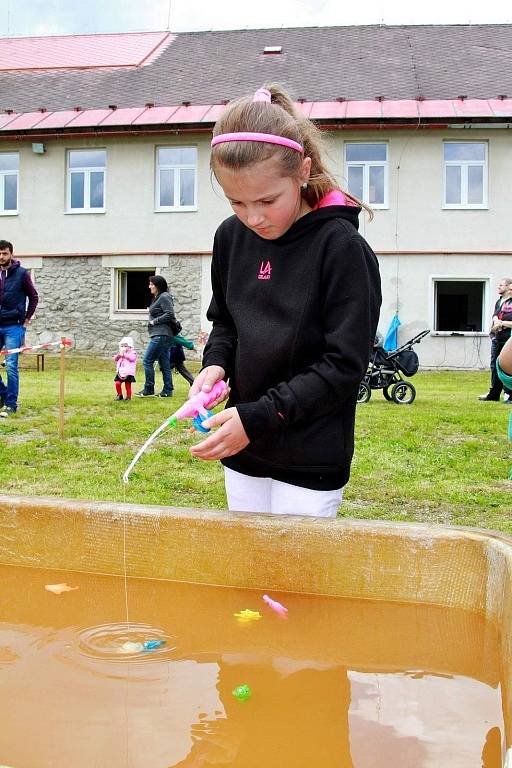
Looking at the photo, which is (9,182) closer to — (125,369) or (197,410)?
(125,369)

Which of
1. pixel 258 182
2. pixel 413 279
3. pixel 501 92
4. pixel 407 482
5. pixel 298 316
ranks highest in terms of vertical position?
pixel 501 92

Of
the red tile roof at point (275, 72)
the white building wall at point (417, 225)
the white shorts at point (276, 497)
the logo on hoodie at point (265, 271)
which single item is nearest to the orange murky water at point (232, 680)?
the white shorts at point (276, 497)

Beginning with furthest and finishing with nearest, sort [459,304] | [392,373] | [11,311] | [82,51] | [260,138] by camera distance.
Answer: [459,304] < [82,51] < [392,373] < [11,311] < [260,138]

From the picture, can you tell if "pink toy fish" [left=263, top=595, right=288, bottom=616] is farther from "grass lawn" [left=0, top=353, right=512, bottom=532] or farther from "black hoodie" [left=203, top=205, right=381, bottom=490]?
"grass lawn" [left=0, top=353, right=512, bottom=532]

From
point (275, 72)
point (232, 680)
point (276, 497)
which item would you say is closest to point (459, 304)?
point (275, 72)

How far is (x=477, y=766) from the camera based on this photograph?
1.39 m

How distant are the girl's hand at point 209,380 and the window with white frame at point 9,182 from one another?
18.7 meters

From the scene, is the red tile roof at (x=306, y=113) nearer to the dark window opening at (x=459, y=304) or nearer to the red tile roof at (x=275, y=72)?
the red tile roof at (x=275, y=72)

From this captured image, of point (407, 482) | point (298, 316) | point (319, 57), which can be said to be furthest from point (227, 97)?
point (298, 316)

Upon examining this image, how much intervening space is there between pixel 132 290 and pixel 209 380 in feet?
59.8

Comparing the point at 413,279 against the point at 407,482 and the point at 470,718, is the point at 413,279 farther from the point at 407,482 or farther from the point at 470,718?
the point at 470,718

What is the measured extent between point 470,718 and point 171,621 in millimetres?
743

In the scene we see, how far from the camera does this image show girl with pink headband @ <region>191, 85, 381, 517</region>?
1.95 metres

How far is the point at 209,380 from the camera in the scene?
2180 mm
